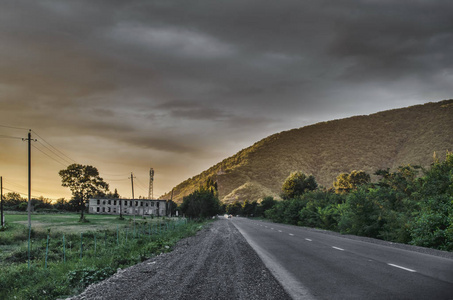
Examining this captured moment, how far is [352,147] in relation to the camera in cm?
14762

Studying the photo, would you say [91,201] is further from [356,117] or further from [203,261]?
[203,261]

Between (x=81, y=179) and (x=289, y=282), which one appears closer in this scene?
(x=289, y=282)

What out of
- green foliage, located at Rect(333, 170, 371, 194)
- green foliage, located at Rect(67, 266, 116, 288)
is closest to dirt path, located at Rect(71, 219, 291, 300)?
green foliage, located at Rect(67, 266, 116, 288)

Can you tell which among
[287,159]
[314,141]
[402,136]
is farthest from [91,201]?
[402,136]

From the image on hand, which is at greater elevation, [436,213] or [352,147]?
[352,147]

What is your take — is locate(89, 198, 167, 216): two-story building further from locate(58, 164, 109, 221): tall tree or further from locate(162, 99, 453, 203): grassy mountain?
locate(58, 164, 109, 221): tall tree

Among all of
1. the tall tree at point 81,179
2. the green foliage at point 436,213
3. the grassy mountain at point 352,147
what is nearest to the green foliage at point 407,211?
the green foliage at point 436,213

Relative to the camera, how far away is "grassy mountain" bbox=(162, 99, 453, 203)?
408 feet

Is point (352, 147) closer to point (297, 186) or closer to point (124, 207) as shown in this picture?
point (297, 186)

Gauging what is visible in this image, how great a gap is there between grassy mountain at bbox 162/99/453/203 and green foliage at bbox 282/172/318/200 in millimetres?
27594

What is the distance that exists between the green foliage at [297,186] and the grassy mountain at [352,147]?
27.6 metres

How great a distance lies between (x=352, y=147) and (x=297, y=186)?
60107 mm

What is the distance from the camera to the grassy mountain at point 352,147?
408 ft

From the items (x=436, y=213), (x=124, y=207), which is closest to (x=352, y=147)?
(x=124, y=207)
